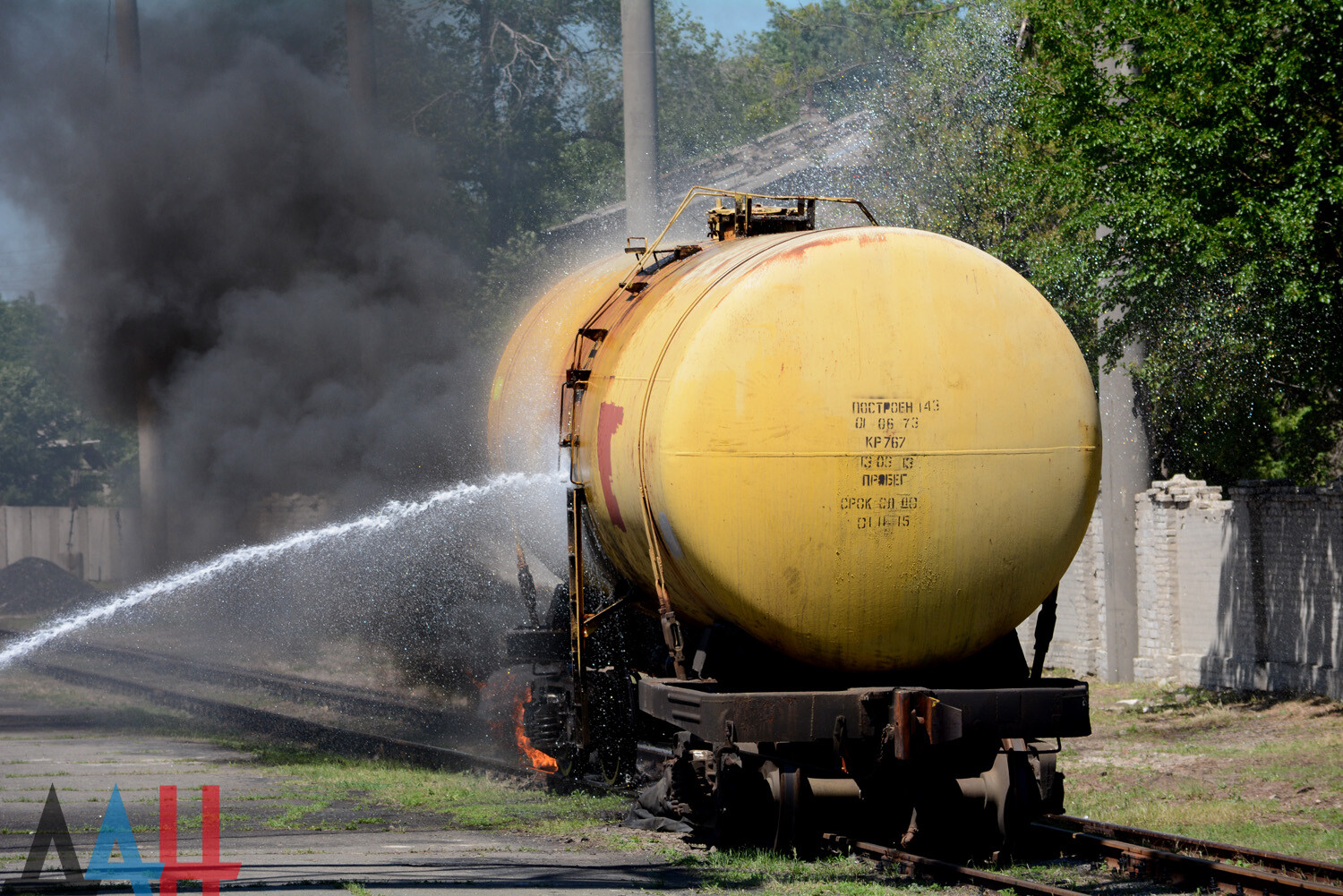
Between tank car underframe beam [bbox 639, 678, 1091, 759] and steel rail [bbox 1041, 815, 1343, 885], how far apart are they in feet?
6.22

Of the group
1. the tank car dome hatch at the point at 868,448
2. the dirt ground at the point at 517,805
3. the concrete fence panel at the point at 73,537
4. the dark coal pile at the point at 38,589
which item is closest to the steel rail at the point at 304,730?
the dirt ground at the point at 517,805

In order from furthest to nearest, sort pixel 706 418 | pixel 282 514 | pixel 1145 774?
pixel 282 514, pixel 1145 774, pixel 706 418

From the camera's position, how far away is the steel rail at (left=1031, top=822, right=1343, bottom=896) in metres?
7.25

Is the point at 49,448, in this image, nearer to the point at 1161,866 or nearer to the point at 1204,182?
the point at 1204,182

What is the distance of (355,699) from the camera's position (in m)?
16.4

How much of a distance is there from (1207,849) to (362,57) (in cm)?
1708

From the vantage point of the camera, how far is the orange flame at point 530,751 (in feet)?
35.0

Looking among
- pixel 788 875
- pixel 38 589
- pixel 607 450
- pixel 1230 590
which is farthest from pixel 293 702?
pixel 38 589

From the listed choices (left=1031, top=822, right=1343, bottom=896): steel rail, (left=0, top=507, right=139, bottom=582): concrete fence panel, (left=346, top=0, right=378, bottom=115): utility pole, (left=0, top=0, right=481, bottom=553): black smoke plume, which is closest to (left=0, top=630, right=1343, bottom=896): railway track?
(left=1031, top=822, right=1343, bottom=896): steel rail

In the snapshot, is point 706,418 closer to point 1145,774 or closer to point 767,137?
point 1145,774

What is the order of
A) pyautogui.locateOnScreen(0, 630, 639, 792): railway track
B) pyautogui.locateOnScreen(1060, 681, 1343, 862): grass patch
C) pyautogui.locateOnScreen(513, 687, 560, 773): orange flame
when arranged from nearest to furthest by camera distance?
pyautogui.locateOnScreen(1060, 681, 1343, 862): grass patch < pyautogui.locateOnScreen(513, 687, 560, 773): orange flame < pyautogui.locateOnScreen(0, 630, 639, 792): railway track

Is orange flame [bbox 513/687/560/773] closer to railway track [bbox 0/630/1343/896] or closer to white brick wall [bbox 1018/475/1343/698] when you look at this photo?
railway track [bbox 0/630/1343/896]

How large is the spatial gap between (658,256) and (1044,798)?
13.6ft

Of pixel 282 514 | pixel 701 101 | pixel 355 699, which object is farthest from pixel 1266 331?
pixel 701 101
